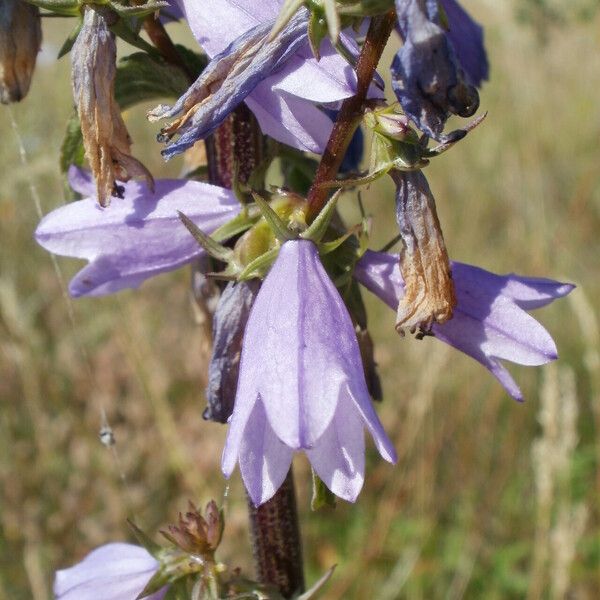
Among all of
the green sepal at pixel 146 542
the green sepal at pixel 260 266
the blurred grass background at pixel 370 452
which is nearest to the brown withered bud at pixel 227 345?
the green sepal at pixel 260 266

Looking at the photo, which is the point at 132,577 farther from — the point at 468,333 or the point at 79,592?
the point at 468,333

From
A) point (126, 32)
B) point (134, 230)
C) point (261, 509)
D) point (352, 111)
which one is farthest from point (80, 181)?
point (261, 509)

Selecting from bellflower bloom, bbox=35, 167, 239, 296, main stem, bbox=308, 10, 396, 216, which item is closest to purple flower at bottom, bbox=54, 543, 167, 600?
bellflower bloom, bbox=35, 167, 239, 296

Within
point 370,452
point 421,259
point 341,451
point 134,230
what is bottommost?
point 370,452

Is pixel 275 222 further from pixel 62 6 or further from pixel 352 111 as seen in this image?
pixel 62 6

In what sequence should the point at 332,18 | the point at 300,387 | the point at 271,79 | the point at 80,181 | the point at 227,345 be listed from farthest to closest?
1. the point at 80,181
2. the point at 227,345
3. the point at 271,79
4. the point at 300,387
5. the point at 332,18

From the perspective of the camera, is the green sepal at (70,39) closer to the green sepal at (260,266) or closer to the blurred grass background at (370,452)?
the green sepal at (260,266)

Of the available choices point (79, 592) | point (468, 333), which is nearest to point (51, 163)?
point (79, 592)
